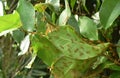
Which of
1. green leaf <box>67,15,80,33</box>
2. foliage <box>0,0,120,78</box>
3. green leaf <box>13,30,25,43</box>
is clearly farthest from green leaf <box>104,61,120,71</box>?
green leaf <box>13,30,25,43</box>

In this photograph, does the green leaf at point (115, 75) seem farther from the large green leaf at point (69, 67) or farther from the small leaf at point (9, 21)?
the small leaf at point (9, 21)

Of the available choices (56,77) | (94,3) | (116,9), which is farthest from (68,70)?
(94,3)

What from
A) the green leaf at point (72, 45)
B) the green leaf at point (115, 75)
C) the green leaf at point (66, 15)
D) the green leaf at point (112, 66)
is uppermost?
the green leaf at point (66, 15)

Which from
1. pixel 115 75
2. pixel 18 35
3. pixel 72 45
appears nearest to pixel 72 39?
pixel 72 45

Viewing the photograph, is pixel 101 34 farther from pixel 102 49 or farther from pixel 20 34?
pixel 20 34

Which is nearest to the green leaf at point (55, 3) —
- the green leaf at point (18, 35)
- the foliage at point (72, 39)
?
the foliage at point (72, 39)

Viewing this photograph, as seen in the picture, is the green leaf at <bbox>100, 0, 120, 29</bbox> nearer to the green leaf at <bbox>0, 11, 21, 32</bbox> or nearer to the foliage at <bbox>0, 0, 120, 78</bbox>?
the foliage at <bbox>0, 0, 120, 78</bbox>
